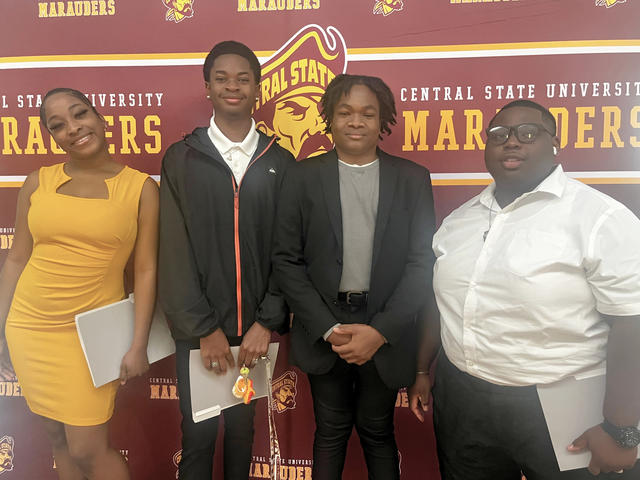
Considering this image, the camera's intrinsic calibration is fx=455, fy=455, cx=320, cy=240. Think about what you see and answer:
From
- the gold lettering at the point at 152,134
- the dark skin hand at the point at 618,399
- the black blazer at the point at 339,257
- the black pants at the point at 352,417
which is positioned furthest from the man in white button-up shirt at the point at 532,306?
the gold lettering at the point at 152,134

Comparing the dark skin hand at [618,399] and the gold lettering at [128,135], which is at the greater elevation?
the gold lettering at [128,135]

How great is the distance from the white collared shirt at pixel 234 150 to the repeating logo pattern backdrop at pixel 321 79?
41 centimetres

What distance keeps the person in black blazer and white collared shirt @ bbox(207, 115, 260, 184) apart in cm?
17

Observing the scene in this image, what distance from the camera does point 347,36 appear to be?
6.27 feet

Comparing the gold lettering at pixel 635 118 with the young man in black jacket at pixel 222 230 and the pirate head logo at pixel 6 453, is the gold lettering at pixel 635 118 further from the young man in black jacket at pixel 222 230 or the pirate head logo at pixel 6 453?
the pirate head logo at pixel 6 453

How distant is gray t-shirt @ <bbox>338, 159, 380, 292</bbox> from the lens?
1.45 m

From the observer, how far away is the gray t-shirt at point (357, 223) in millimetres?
1451

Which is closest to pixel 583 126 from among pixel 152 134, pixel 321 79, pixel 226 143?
pixel 321 79

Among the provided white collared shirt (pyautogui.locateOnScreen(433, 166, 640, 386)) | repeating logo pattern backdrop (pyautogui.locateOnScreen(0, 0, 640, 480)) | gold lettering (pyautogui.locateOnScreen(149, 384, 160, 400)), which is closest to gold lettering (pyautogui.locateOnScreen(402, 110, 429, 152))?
repeating logo pattern backdrop (pyautogui.locateOnScreen(0, 0, 640, 480))

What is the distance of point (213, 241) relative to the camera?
1.55 metres

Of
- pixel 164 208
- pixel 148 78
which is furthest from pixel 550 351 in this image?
pixel 148 78

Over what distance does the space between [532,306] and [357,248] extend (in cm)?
54

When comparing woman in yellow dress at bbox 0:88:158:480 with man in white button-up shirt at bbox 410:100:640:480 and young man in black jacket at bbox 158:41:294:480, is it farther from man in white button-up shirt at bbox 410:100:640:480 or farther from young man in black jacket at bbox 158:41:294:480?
man in white button-up shirt at bbox 410:100:640:480

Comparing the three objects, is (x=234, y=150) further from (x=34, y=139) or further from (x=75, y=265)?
(x=34, y=139)
